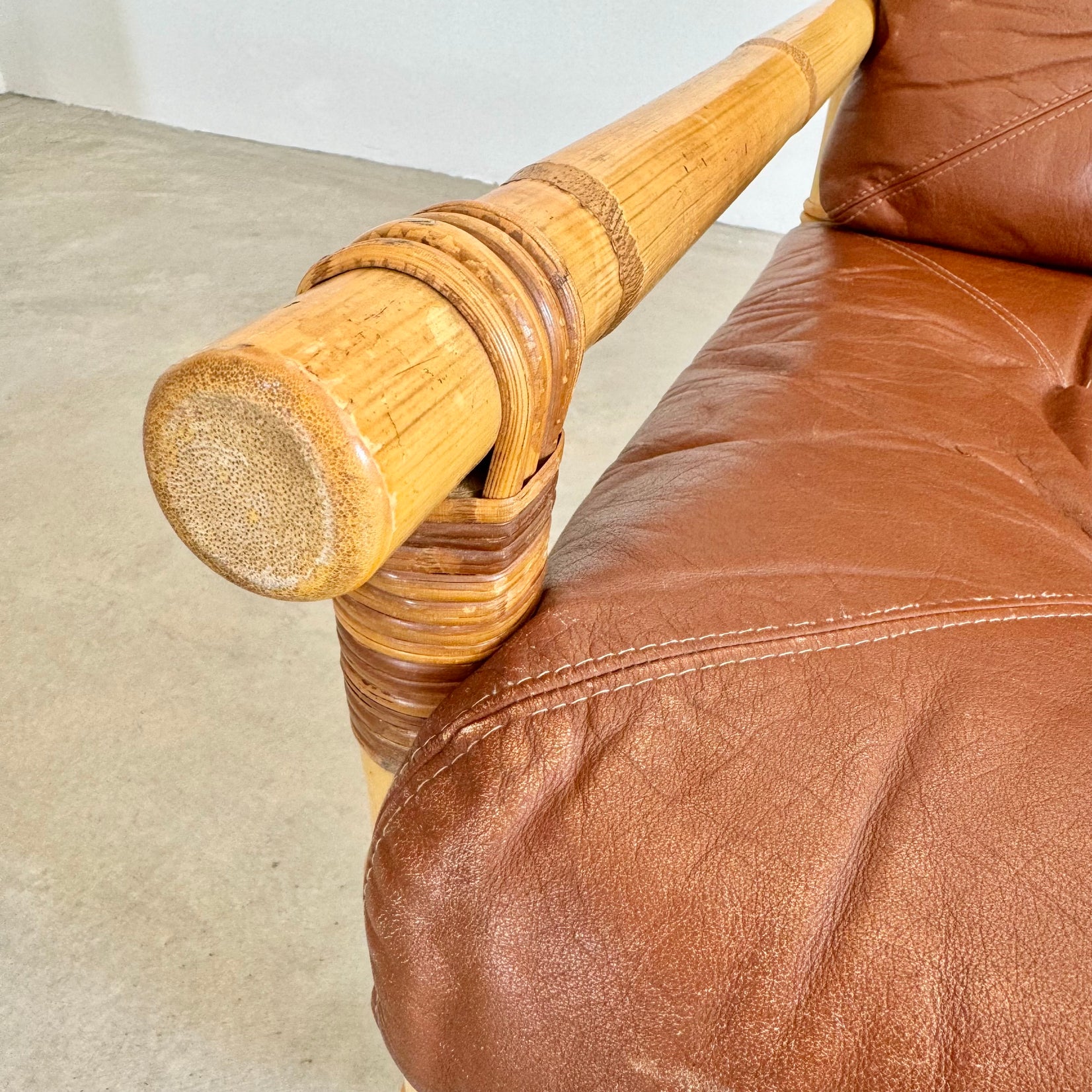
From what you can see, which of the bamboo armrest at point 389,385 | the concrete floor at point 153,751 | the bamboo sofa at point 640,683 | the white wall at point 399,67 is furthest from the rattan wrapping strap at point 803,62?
the white wall at point 399,67

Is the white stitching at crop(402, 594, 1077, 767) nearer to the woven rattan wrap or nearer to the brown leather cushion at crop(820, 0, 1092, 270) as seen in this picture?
the woven rattan wrap

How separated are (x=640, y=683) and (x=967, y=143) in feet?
2.74

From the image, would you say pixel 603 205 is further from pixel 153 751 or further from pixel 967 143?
pixel 153 751

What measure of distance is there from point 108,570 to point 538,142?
209cm

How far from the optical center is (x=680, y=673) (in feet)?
1.46

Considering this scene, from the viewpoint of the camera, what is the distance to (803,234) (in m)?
1.12

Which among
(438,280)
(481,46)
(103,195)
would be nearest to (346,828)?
(438,280)

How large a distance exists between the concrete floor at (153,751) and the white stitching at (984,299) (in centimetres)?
75

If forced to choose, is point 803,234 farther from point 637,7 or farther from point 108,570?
point 637,7

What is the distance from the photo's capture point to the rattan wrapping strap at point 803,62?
0.78 m

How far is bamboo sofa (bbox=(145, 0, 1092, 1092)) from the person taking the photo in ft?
1.02

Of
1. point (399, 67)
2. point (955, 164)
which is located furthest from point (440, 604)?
point (399, 67)

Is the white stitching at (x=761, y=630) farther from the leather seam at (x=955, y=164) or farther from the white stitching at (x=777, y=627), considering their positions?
the leather seam at (x=955, y=164)

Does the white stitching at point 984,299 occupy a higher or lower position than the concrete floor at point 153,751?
higher
